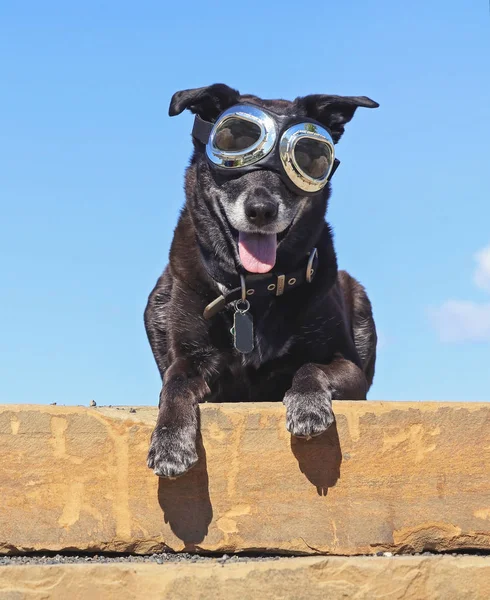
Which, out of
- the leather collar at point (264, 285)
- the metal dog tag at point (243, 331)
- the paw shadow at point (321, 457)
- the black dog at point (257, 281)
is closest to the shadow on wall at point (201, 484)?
the paw shadow at point (321, 457)

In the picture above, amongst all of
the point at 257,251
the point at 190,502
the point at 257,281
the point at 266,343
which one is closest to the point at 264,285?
the point at 257,281

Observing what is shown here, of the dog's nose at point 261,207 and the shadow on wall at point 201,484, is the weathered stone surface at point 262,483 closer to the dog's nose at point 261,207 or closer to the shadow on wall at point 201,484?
the shadow on wall at point 201,484

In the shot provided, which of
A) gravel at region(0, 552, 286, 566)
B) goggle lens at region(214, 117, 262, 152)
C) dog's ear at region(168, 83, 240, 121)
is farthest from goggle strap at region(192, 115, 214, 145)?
gravel at region(0, 552, 286, 566)

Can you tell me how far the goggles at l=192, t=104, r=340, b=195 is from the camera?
424 centimetres

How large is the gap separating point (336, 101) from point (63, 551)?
2.66m

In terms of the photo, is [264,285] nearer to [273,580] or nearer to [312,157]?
[312,157]

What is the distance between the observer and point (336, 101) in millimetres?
4555

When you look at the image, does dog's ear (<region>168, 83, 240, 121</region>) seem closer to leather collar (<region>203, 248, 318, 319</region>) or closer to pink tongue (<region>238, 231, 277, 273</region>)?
pink tongue (<region>238, 231, 277, 273</region>)

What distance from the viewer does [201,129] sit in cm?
451

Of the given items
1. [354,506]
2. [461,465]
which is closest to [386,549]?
[354,506]

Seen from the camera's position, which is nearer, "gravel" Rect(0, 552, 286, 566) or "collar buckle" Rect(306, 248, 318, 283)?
"gravel" Rect(0, 552, 286, 566)

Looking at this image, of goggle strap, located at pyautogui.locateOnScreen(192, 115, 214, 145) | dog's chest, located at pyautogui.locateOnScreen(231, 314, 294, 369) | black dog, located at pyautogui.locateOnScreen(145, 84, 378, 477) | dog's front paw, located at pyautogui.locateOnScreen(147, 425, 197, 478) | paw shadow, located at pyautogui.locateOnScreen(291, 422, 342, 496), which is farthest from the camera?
goggle strap, located at pyautogui.locateOnScreen(192, 115, 214, 145)

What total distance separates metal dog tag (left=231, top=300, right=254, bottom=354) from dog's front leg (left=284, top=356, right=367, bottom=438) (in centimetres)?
34

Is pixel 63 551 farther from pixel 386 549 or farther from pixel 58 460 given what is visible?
pixel 386 549
